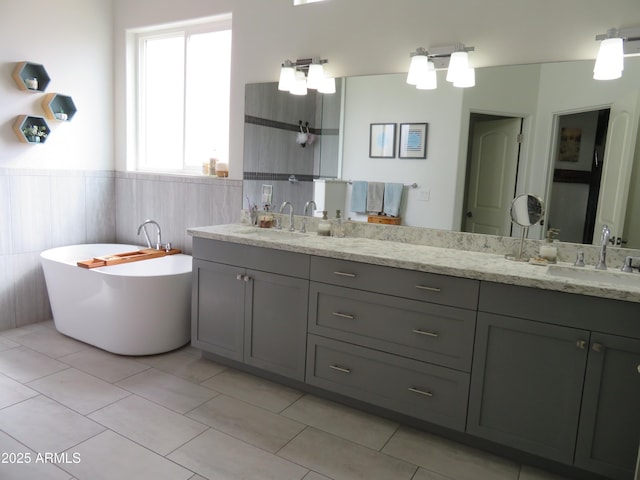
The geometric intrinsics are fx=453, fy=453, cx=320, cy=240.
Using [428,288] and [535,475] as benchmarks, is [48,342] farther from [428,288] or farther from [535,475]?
[535,475]

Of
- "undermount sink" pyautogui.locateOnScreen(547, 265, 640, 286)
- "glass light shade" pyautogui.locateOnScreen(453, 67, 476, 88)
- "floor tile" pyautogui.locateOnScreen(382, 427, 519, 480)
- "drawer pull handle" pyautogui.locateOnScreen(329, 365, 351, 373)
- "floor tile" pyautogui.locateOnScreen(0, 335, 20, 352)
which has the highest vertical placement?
"glass light shade" pyautogui.locateOnScreen(453, 67, 476, 88)

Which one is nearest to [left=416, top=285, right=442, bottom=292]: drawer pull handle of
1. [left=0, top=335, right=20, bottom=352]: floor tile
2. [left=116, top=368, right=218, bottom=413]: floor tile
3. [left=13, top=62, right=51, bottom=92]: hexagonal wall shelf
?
[left=116, top=368, right=218, bottom=413]: floor tile

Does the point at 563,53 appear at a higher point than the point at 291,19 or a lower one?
lower

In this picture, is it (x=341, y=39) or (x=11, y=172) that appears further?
(x=11, y=172)

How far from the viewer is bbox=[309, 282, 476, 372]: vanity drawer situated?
6.91ft

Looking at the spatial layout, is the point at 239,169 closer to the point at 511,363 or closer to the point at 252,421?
the point at 252,421

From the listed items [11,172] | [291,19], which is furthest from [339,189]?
[11,172]

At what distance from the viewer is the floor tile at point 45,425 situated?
2104 millimetres

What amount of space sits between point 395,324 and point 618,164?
4.38 feet

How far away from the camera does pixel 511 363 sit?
2000mm

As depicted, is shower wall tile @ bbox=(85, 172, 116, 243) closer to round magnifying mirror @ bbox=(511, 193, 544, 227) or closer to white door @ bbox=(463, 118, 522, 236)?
white door @ bbox=(463, 118, 522, 236)

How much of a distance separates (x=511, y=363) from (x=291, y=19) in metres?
2.51

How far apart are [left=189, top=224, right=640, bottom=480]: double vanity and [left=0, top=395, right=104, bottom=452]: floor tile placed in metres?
0.90

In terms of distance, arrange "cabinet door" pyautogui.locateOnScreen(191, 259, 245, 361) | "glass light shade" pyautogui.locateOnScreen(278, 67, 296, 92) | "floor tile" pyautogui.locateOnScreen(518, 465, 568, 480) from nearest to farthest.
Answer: "floor tile" pyautogui.locateOnScreen(518, 465, 568, 480)
"cabinet door" pyautogui.locateOnScreen(191, 259, 245, 361)
"glass light shade" pyautogui.locateOnScreen(278, 67, 296, 92)
